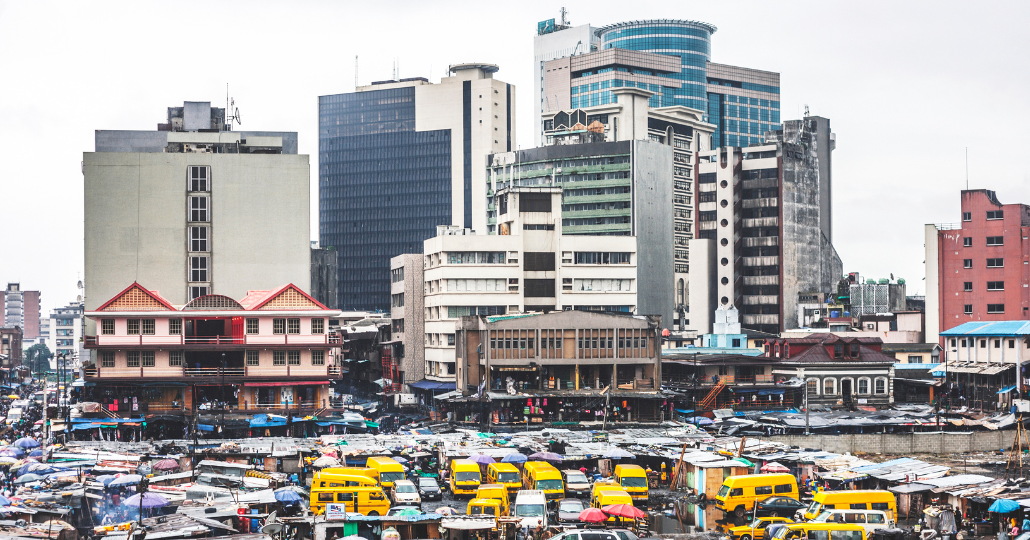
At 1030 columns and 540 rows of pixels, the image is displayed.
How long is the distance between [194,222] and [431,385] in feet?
90.6

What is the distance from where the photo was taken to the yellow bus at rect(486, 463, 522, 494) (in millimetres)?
54344

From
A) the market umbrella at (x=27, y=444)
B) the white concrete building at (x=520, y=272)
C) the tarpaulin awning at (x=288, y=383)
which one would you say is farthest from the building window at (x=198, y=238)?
the market umbrella at (x=27, y=444)

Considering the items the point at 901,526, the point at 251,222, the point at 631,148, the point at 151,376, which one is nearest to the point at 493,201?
the point at 631,148

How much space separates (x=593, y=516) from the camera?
44.9 metres

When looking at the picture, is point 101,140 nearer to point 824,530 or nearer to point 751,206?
point 751,206

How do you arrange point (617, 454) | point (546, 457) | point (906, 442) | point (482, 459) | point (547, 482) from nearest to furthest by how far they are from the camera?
point (547, 482)
point (482, 459)
point (546, 457)
point (617, 454)
point (906, 442)

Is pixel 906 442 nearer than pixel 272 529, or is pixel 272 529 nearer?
pixel 272 529

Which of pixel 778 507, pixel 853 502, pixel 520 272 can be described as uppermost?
pixel 520 272

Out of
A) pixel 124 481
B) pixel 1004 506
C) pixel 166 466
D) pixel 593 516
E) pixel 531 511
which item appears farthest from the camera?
pixel 166 466

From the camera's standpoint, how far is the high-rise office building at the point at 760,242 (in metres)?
157

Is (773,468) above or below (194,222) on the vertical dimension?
below

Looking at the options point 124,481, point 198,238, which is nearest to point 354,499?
point 124,481

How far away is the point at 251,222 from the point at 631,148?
209 feet

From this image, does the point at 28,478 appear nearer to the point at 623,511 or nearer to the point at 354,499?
the point at 354,499
